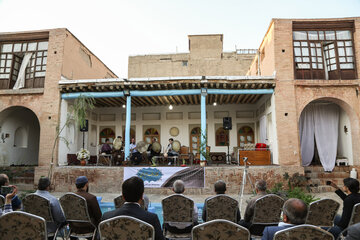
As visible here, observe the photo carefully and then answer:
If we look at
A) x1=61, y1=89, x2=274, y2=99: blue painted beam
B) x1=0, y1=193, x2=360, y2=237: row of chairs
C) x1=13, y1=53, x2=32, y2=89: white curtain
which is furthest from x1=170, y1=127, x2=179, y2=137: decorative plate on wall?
x1=0, y1=193, x2=360, y2=237: row of chairs

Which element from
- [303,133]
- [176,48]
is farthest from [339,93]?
[176,48]

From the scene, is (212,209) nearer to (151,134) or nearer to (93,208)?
(93,208)

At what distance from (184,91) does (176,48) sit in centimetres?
1795

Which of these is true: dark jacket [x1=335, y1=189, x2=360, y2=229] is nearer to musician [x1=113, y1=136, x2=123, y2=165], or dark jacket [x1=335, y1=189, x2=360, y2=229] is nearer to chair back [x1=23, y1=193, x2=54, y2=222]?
chair back [x1=23, y1=193, x2=54, y2=222]

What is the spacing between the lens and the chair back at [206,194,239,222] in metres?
3.54

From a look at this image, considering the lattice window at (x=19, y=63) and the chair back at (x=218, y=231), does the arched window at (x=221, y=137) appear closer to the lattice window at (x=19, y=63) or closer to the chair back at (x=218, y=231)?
the lattice window at (x=19, y=63)

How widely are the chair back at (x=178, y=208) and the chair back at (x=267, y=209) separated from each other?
87 centimetres

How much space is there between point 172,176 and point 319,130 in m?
6.84

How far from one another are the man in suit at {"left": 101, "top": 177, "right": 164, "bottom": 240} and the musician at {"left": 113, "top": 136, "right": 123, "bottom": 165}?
9232mm

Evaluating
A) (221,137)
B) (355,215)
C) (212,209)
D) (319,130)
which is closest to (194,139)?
(221,137)

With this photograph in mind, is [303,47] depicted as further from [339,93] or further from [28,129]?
[28,129]

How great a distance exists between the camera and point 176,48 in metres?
27.8

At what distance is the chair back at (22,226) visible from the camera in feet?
7.77

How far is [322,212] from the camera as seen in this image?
356cm
